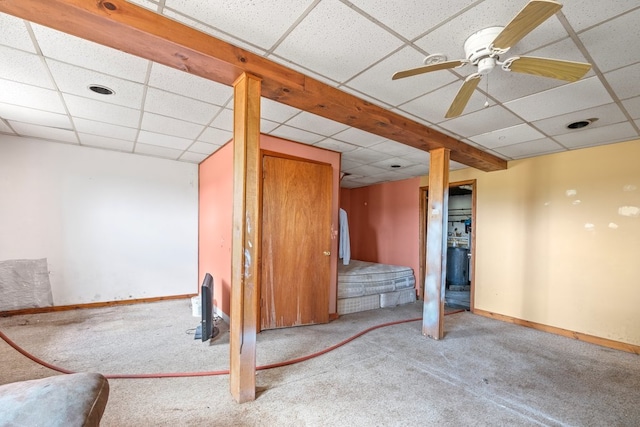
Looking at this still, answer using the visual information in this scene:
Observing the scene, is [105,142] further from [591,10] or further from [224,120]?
[591,10]

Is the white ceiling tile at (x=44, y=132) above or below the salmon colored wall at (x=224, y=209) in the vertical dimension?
above

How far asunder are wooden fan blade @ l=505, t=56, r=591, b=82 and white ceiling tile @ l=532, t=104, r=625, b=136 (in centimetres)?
140

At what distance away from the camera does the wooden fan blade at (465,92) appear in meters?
1.83

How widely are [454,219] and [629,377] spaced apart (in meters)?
4.95

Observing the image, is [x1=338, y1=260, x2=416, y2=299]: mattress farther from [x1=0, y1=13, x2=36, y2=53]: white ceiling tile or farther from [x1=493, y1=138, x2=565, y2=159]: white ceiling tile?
[x1=0, y1=13, x2=36, y2=53]: white ceiling tile

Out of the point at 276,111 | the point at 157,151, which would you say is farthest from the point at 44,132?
the point at 276,111

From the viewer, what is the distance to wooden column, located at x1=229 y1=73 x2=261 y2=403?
2.06 meters

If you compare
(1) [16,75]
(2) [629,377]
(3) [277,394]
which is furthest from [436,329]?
(1) [16,75]

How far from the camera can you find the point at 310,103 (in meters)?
2.40

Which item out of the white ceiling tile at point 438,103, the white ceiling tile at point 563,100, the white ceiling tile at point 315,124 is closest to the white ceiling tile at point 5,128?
the white ceiling tile at point 315,124

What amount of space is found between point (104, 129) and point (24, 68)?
149 centimetres

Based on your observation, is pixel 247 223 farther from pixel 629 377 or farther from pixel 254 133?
pixel 629 377

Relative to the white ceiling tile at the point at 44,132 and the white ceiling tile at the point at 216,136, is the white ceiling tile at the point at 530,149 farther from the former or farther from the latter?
the white ceiling tile at the point at 44,132

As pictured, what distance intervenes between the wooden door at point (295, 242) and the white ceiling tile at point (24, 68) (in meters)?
2.05
